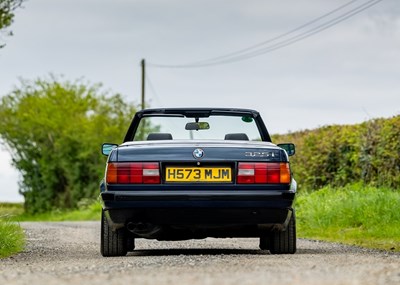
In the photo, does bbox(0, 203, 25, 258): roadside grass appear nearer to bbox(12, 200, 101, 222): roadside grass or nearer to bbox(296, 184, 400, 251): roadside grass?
bbox(296, 184, 400, 251): roadside grass

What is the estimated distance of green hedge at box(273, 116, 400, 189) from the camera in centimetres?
1950

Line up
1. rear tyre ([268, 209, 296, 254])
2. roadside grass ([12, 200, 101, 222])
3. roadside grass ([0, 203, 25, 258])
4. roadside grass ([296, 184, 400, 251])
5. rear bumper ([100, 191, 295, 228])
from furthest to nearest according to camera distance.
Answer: roadside grass ([12, 200, 101, 222])
roadside grass ([296, 184, 400, 251])
roadside grass ([0, 203, 25, 258])
rear tyre ([268, 209, 296, 254])
rear bumper ([100, 191, 295, 228])

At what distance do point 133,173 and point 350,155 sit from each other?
12.0 m

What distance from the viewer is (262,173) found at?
9.83m

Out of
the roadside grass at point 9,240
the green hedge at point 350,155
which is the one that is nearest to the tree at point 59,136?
the green hedge at point 350,155

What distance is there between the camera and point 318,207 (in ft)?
60.5

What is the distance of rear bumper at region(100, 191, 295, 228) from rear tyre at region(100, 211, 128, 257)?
1.81ft

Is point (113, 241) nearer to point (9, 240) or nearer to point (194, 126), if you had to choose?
point (194, 126)

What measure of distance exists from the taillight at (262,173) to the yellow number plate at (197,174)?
5.3 inches

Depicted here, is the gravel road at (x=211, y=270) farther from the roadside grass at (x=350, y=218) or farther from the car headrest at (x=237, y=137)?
the roadside grass at (x=350, y=218)

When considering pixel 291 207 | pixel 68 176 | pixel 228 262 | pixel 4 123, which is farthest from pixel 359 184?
pixel 4 123

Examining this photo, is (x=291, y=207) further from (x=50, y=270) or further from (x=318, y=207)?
(x=318, y=207)

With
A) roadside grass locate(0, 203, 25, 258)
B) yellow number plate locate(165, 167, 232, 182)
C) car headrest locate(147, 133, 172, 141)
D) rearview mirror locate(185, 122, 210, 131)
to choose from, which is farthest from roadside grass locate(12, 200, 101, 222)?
yellow number plate locate(165, 167, 232, 182)

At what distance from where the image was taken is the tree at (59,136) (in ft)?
140
